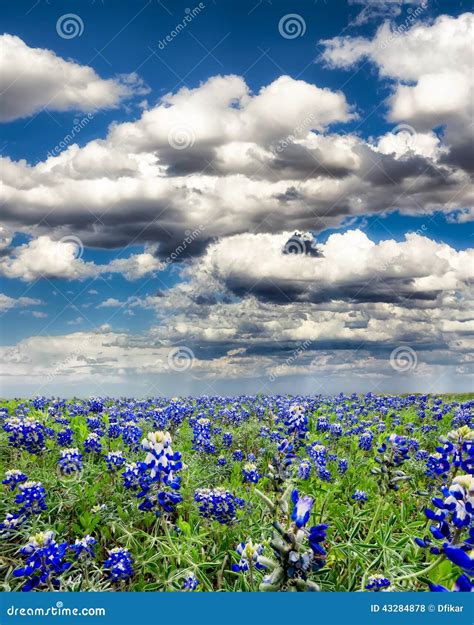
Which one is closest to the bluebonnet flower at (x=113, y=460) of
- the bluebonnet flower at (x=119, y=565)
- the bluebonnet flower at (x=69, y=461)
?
the bluebonnet flower at (x=69, y=461)

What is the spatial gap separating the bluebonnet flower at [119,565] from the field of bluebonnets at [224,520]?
0.01 m

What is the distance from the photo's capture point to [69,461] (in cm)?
628

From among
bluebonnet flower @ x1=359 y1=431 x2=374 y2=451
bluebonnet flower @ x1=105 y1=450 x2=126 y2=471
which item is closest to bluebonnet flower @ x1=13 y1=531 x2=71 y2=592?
bluebonnet flower @ x1=105 y1=450 x2=126 y2=471

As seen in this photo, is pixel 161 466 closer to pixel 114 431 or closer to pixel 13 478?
pixel 13 478

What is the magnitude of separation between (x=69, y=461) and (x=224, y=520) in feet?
7.52

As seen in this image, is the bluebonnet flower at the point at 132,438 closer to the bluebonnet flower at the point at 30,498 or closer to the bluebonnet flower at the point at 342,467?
the bluebonnet flower at the point at 30,498

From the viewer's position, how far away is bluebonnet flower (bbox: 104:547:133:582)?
169 inches

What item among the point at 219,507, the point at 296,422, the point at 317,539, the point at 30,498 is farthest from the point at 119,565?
the point at 296,422

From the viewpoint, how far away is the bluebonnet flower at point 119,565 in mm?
4281

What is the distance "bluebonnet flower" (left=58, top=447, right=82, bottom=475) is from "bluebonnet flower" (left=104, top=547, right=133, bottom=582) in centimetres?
195

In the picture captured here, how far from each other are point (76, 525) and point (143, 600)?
224 centimetres

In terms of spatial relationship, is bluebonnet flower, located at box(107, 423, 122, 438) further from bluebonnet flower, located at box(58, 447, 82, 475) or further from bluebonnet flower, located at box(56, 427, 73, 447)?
bluebonnet flower, located at box(58, 447, 82, 475)

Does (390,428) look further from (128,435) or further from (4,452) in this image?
(4,452)

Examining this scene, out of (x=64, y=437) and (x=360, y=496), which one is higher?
(x=64, y=437)
